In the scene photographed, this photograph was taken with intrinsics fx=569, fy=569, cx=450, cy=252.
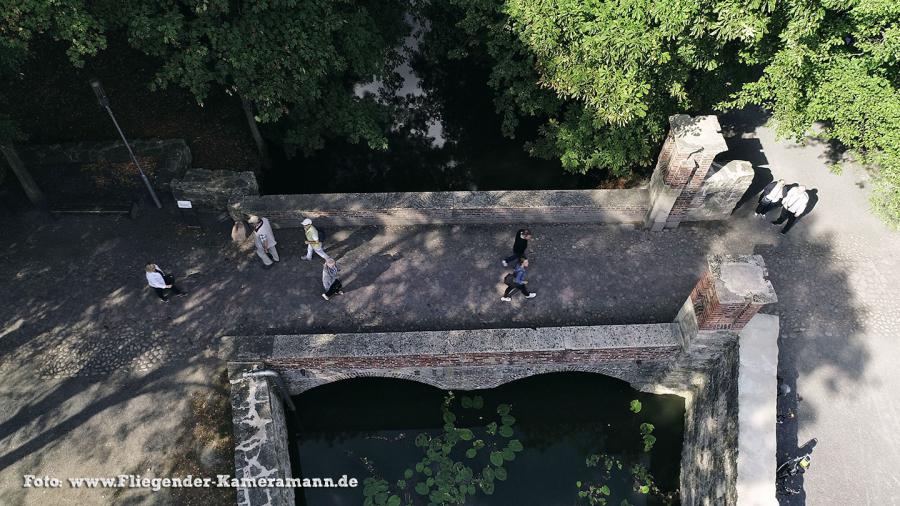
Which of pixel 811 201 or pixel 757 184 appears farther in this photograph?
pixel 757 184

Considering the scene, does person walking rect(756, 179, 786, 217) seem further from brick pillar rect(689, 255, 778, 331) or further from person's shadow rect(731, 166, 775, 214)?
brick pillar rect(689, 255, 778, 331)

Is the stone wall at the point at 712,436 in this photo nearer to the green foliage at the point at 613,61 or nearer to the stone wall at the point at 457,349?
the stone wall at the point at 457,349

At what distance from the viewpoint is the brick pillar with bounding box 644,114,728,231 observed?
10633 millimetres

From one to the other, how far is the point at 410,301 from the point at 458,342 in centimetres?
159

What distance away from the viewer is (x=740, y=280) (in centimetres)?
930

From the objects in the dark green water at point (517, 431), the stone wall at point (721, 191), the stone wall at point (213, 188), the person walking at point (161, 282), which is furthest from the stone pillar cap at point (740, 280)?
the person walking at point (161, 282)

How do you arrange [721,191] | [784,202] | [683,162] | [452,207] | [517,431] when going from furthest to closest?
[452,207]
[784,202]
[721,191]
[517,431]
[683,162]

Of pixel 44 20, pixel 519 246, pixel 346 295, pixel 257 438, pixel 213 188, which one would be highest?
pixel 44 20

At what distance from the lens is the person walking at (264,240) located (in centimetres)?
1120

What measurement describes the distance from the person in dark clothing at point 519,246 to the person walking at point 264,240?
4.84 m

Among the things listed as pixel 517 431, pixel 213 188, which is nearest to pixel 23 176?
pixel 213 188

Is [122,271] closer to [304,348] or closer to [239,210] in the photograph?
[239,210]

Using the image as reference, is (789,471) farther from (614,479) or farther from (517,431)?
(517,431)

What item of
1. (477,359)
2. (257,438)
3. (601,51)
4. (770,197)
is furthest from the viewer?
(770,197)
